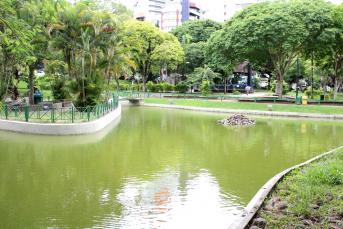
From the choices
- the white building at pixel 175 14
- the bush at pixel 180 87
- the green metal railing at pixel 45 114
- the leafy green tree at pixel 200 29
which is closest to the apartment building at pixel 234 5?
the white building at pixel 175 14

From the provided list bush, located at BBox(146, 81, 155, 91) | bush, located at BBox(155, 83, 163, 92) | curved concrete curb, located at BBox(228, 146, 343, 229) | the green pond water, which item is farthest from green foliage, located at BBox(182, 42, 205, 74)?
curved concrete curb, located at BBox(228, 146, 343, 229)

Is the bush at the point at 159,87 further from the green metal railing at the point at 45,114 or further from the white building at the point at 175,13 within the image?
the white building at the point at 175,13

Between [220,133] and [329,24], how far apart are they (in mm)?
21534

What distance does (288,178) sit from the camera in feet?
29.6

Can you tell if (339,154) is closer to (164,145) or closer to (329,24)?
(164,145)

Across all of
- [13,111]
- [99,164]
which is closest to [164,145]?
[99,164]

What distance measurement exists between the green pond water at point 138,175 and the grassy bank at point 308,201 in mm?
972

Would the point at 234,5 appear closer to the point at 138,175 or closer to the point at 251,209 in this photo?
the point at 138,175

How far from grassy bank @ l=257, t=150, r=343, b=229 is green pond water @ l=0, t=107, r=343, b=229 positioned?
97cm

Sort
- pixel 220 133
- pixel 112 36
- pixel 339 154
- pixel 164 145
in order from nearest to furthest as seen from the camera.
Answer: pixel 339 154 → pixel 164 145 → pixel 220 133 → pixel 112 36

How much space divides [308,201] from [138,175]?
5369mm

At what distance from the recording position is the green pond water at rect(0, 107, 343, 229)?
7344mm

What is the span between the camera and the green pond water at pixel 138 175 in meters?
7.34

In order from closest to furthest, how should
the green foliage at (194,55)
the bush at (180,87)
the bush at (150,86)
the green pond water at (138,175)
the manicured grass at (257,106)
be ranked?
1. the green pond water at (138,175)
2. the manicured grass at (257,106)
3. the bush at (180,87)
4. the bush at (150,86)
5. the green foliage at (194,55)
